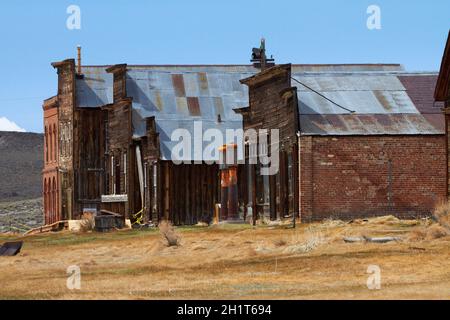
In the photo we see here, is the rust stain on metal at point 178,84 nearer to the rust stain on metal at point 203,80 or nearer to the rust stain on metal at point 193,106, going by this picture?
the rust stain on metal at point 193,106

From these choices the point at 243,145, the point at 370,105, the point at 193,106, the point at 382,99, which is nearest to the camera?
the point at 370,105

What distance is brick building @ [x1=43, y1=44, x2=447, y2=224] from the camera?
34.3 metres

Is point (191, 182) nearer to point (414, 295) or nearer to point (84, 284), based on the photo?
point (84, 284)

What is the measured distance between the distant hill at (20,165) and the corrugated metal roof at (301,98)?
147 feet

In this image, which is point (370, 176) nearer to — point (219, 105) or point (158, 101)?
point (219, 105)

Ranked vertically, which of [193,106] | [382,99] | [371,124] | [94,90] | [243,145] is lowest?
[243,145]

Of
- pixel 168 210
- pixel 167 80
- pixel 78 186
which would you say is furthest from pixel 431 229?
pixel 78 186

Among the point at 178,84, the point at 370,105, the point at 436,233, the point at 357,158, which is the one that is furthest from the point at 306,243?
the point at 178,84

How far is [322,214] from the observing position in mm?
34031

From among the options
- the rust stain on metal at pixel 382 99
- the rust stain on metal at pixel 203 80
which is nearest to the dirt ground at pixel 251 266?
the rust stain on metal at pixel 382 99

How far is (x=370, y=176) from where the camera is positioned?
3431 centimetres

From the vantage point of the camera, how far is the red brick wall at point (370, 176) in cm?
3403

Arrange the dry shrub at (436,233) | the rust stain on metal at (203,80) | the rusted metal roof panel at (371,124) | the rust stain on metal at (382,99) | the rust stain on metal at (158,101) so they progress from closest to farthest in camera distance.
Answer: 1. the dry shrub at (436,233)
2. the rusted metal roof panel at (371,124)
3. the rust stain on metal at (382,99)
4. the rust stain on metal at (158,101)
5. the rust stain on metal at (203,80)

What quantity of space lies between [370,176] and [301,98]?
3.51 m
